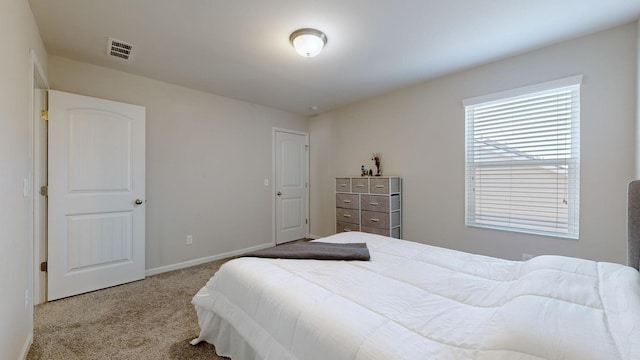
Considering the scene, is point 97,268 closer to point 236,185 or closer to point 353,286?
point 236,185

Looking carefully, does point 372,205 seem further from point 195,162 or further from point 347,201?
point 195,162

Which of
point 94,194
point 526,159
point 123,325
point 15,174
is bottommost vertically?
point 123,325

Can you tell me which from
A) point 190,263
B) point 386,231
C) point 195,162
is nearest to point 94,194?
point 195,162

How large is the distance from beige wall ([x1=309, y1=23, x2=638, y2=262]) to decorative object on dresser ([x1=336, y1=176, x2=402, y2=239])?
0.53 feet

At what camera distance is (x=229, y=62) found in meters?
2.67

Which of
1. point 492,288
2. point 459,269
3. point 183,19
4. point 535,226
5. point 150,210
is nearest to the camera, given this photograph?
point 492,288

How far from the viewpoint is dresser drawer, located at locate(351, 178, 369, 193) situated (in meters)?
3.59

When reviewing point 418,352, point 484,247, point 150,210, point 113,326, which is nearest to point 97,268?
point 150,210

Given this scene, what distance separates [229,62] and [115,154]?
154 cm

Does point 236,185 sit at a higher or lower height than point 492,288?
higher

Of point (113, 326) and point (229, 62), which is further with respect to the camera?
point (229, 62)

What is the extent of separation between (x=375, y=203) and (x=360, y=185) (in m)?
0.35

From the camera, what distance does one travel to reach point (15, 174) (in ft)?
5.06

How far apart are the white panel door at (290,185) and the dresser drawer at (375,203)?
4.86 ft
